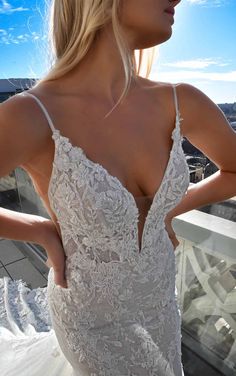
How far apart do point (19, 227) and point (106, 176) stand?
0.97 feet

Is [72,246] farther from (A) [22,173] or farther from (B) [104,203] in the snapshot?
(A) [22,173]

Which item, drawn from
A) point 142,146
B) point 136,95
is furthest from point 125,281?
point 136,95

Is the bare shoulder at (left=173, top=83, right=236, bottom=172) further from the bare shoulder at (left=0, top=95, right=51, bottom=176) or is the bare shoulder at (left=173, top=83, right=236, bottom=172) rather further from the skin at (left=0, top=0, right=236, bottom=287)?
the bare shoulder at (left=0, top=95, right=51, bottom=176)

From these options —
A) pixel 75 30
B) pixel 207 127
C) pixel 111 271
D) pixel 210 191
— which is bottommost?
pixel 111 271

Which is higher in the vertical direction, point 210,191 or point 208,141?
point 208,141

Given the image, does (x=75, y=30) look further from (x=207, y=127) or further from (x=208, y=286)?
(x=208, y=286)

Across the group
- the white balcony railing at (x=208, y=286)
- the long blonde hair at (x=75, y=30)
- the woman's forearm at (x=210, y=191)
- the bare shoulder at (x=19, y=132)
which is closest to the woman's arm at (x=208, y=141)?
the woman's forearm at (x=210, y=191)

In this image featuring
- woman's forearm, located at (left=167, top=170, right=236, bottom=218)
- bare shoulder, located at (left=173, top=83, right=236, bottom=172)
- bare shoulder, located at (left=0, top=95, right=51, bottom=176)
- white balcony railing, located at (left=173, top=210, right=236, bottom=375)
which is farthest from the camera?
white balcony railing, located at (left=173, top=210, right=236, bottom=375)

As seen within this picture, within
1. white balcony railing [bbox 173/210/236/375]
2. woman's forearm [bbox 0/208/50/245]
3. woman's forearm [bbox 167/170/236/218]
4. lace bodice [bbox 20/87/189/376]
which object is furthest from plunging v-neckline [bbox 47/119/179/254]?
white balcony railing [bbox 173/210/236/375]

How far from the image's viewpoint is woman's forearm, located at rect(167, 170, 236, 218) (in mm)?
1028

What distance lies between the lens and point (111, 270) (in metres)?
0.77

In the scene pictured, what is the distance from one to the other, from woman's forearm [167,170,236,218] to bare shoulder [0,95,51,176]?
1.89ft

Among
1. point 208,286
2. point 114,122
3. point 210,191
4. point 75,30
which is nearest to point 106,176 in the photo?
point 114,122

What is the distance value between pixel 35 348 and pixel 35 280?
1021mm
